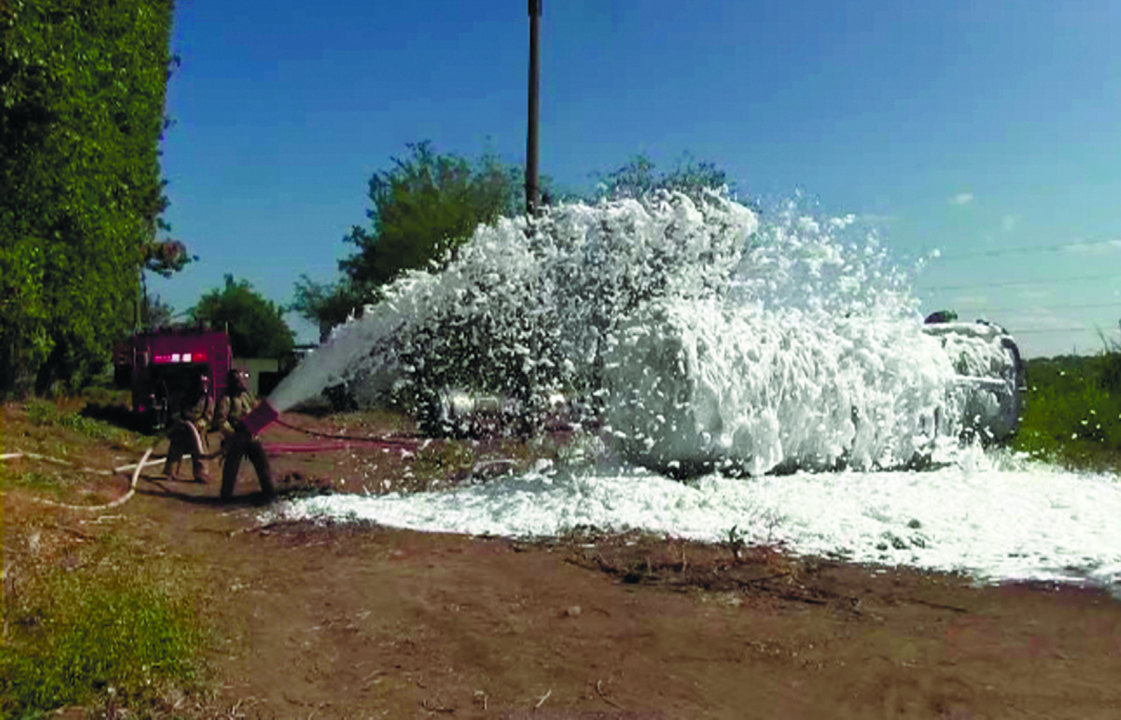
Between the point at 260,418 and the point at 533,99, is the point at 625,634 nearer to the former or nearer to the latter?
the point at 260,418

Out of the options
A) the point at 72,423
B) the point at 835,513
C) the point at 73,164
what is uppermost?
the point at 73,164

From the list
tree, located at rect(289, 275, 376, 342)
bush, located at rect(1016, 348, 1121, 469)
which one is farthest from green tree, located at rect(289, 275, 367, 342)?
bush, located at rect(1016, 348, 1121, 469)

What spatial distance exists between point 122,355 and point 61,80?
10803 millimetres

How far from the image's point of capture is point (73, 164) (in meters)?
14.2

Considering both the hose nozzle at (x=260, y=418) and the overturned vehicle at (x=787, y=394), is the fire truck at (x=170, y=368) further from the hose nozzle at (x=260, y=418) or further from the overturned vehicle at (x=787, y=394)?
the overturned vehicle at (x=787, y=394)

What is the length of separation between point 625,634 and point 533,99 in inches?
756

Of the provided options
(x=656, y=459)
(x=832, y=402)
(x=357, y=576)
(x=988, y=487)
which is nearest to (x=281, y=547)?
(x=357, y=576)

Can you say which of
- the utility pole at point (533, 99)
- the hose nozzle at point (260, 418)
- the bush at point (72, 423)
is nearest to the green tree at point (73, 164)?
the bush at point (72, 423)

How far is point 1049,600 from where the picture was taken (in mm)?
6266

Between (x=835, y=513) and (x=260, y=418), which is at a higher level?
(x=260, y=418)

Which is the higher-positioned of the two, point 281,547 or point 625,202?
point 625,202

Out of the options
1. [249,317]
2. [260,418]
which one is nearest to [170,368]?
[260,418]

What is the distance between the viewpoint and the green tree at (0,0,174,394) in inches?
501

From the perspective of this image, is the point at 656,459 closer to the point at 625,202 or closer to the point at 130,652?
the point at 625,202
